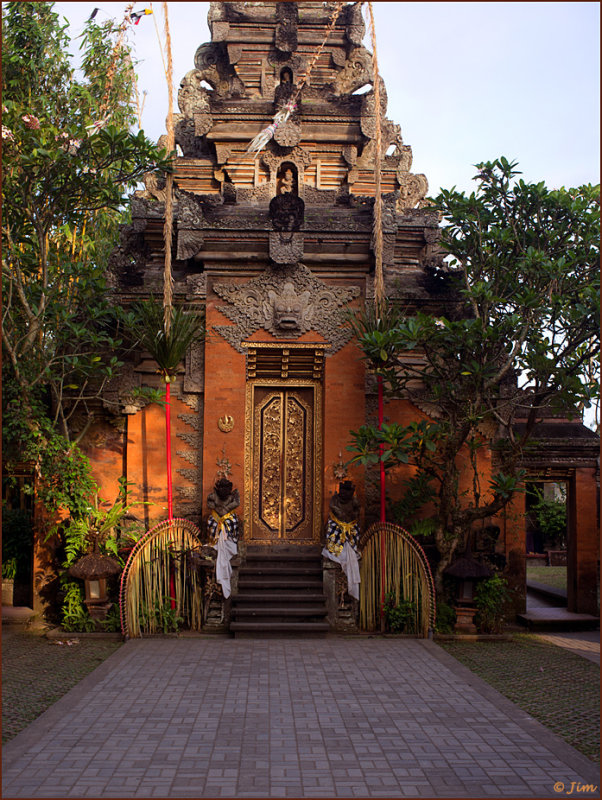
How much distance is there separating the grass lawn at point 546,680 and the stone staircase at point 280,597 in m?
1.78

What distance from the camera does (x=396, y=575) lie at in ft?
31.3

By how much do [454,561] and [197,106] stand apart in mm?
8849

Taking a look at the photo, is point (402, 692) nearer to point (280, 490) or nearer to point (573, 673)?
point (573, 673)

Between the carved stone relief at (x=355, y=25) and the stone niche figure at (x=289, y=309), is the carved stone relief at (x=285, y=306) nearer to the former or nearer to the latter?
the stone niche figure at (x=289, y=309)

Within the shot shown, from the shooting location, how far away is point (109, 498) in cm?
1073

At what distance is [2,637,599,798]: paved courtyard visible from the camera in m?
4.84

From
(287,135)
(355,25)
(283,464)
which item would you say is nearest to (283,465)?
(283,464)

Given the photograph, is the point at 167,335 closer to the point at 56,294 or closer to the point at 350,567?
the point at 56,294

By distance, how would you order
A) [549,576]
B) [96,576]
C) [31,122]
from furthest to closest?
[549,576], [96,576], [31,122]

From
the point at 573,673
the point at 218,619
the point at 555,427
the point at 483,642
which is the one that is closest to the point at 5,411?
the point at 218,619

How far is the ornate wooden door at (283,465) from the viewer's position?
1089cm

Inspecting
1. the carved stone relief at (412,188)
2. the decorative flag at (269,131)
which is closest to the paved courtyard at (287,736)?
the decorative flag at (269,131)

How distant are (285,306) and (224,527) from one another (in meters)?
3.36

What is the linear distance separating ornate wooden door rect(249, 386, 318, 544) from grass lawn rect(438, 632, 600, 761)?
2.88 metres
